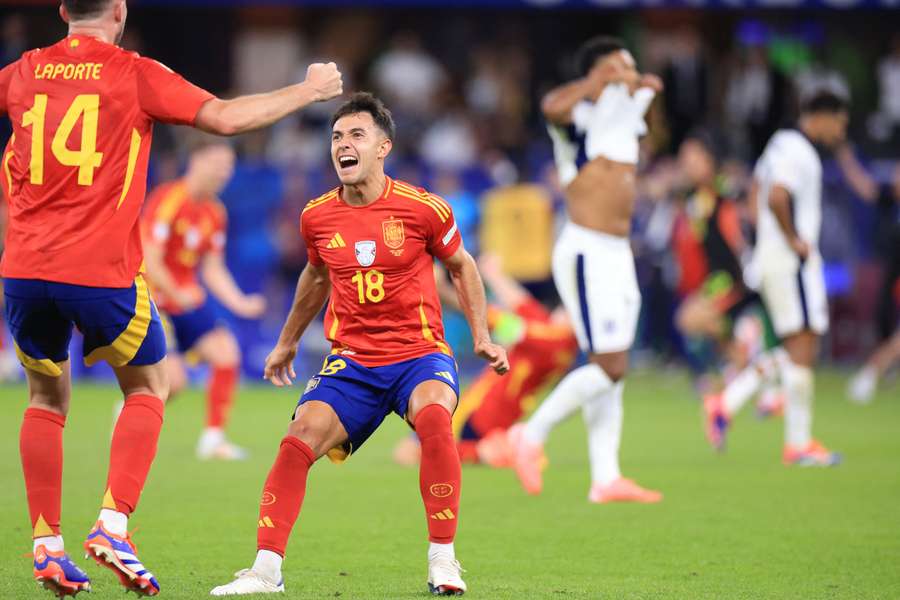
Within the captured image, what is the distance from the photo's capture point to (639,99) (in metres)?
9.20

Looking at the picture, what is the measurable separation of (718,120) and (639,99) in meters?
13.6

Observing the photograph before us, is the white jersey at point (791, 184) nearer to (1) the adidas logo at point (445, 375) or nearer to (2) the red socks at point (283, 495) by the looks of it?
(1) the adidas logo at point (445, 375)

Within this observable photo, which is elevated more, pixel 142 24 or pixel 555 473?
pixel 142 24

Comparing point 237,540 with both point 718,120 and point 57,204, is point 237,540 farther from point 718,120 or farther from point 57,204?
point 718,120

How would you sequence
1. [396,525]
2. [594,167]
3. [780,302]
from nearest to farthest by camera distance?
[396,525] → [594,167] → [780,302]

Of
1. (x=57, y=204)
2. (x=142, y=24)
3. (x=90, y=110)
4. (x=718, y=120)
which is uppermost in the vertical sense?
(x=142, y=24)

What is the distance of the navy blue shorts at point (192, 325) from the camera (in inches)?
444

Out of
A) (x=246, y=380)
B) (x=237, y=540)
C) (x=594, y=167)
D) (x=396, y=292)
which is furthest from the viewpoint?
(x=246, y=380)

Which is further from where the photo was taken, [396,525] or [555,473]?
[555,473]

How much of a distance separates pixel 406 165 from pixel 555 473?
8.80 metres

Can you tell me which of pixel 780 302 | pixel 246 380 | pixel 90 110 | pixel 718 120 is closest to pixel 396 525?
pixel 90 110

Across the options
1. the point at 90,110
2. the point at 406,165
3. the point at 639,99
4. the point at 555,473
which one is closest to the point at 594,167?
the point at 639,99

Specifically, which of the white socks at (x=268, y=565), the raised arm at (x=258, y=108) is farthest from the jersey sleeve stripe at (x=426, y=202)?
the white socks at (x=268, y=565)

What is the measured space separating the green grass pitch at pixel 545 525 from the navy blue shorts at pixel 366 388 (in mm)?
689
